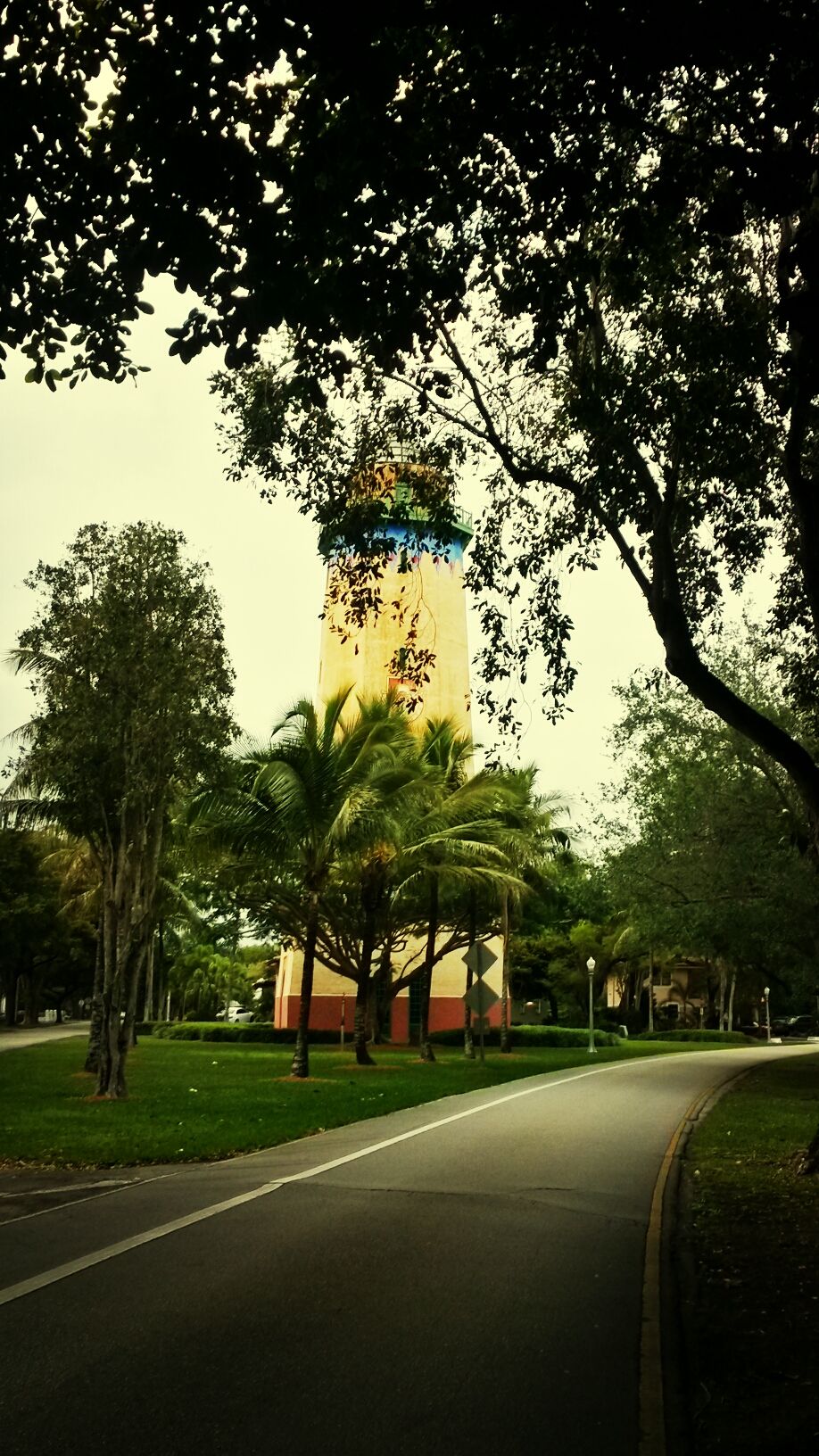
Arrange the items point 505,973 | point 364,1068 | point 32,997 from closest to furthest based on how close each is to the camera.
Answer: point 364,1068 → point 505,973 → point 32,997

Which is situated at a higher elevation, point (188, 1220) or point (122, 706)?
point (122, 706)

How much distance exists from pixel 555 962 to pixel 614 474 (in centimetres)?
5882

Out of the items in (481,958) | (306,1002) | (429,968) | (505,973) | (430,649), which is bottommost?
(306,1002)

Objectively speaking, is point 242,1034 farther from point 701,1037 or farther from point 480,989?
point 701,1037

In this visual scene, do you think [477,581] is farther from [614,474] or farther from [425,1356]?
[425,1356]

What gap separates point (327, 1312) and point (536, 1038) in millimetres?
43324

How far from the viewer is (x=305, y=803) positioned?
2741 cm

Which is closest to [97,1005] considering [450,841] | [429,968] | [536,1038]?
[450,841]

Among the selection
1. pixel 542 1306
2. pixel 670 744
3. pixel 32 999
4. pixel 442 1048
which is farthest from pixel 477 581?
pixel 32 999

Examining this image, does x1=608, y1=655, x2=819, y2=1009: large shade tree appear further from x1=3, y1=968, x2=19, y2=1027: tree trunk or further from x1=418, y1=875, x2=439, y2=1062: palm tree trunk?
x1=3, y1=968, x2=19, y2=1027: tree trunk

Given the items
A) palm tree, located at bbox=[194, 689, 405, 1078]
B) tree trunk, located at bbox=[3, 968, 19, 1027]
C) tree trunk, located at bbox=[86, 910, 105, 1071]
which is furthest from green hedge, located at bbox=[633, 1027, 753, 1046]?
tree trunk, located at bbox=[86, 910, 105, 1071]

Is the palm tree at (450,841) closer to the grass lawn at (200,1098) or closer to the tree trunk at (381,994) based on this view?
the tree trunk at (381,994)

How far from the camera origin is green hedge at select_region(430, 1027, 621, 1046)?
45.5 m

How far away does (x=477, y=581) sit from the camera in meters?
12.6
